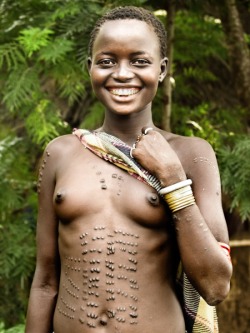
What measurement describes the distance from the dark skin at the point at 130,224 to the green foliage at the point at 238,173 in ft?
4.40

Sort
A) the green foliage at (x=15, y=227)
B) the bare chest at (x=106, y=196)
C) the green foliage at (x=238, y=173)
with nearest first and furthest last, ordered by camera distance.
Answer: the bare chest at (x=106, y=196)
the green foliage at (x=238, y=173)
the green foliage at (x=15, y=227)

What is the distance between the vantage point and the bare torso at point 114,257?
2.54 meters

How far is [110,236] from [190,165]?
0.37 m

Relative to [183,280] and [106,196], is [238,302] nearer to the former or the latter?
[183,280]

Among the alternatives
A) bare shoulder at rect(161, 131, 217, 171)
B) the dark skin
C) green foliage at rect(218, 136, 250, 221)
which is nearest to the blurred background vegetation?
green foliage at rect(218, 136, 250, 221)

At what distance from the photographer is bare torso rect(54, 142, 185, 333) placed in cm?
254

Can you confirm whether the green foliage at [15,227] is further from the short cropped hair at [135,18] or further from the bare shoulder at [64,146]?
the short cropped hair at [135,18]

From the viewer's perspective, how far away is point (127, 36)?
265 cm

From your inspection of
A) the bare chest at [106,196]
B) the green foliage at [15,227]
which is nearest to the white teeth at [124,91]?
the bare chest at [106,196]

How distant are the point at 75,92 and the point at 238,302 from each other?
6.41 ft

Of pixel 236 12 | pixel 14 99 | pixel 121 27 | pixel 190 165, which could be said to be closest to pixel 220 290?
pixel 190 165

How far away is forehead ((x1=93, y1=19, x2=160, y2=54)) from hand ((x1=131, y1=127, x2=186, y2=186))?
0.30 meters

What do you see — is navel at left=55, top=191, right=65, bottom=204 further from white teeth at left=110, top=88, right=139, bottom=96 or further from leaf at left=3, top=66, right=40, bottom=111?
leaf at left=3, top=66, right=40, bottom=111

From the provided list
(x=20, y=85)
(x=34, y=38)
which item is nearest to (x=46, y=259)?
(x=34, y=38)
